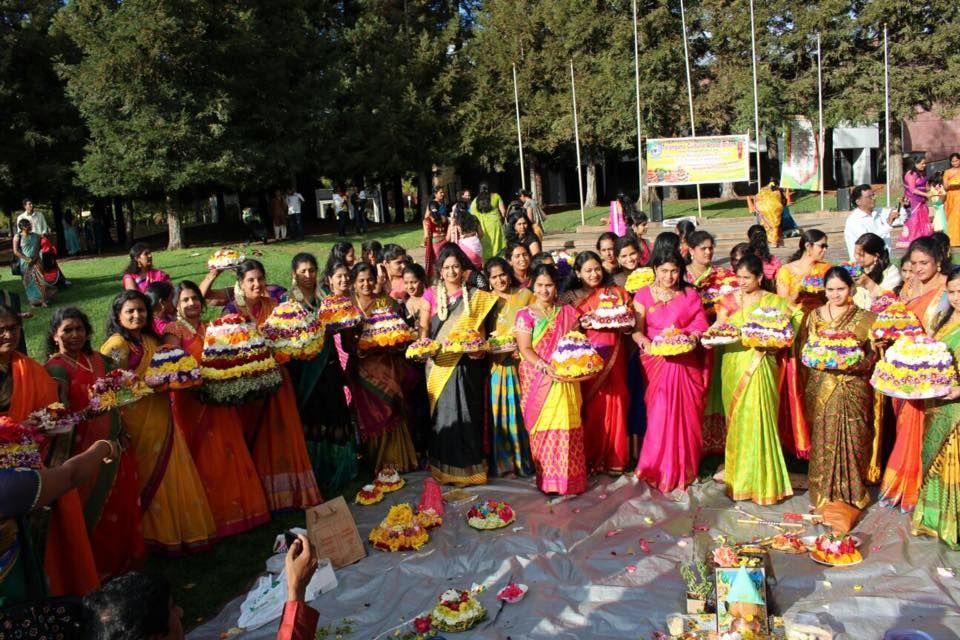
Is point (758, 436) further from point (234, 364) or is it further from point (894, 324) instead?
point (234, 364)

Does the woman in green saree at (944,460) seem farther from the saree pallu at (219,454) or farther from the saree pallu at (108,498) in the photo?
the saree pallu at (108,498)

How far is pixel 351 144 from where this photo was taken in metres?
26.5

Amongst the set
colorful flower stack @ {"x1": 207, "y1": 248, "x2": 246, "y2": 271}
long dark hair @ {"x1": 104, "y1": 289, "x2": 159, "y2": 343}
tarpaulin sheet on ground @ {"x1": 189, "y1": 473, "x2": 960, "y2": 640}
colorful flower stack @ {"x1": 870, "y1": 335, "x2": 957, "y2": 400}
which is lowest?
tarpaulin sheet on ground @ {"x1": 189, "y1": 473, "x2": 960, "y2": 640}

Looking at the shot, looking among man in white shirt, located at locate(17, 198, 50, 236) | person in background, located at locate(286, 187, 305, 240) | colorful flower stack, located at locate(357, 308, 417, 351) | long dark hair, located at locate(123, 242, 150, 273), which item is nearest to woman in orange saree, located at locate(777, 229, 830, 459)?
colorful flower stack, located at locate(357, 308, 417, 351)

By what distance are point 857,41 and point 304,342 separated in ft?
85.5

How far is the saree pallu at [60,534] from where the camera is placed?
152 inches

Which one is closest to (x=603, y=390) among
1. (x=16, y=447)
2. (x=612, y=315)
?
(x=612, y=315)

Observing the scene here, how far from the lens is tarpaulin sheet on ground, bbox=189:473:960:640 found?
13.2 ft

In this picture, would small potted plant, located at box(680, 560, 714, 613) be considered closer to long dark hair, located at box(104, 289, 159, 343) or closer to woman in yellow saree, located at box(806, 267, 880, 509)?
woman in yellow saree, located at box(806, 267, 880, 509)

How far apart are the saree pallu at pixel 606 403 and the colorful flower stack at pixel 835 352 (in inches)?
58.6

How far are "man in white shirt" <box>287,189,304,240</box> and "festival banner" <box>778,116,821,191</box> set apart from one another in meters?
16.4

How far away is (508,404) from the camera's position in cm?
612

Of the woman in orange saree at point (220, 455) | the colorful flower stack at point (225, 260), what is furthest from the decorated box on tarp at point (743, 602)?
the colorful flower stack at point (225, 260)

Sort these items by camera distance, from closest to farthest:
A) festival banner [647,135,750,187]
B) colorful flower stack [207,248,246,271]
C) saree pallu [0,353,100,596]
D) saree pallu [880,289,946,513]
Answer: saree pallu [0,353,100,596] < saree pallu [880,289,946,513] < colorful flower stack [207,248,246,271] < festival banner [647,135,750,187]
